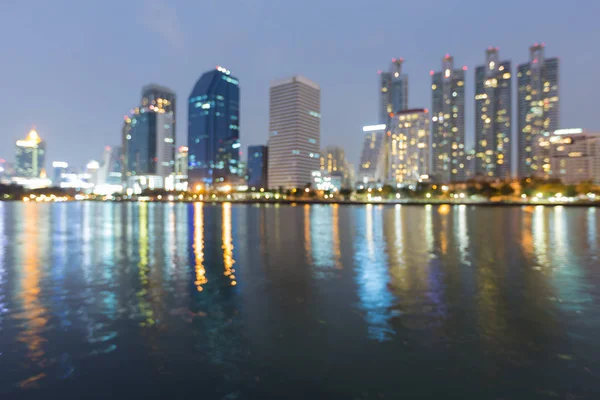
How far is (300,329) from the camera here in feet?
36.7

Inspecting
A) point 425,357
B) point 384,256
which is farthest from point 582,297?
point 384,256

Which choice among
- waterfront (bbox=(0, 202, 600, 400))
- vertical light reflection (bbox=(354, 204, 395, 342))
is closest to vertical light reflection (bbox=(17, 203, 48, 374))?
waterfront (bbox=(0, 202, 600, 400))

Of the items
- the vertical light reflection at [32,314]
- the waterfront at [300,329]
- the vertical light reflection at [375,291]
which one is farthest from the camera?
the vertical light reflection at [375,291]

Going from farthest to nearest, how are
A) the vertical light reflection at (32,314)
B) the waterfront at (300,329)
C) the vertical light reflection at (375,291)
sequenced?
the vertical light reflection at (375,291) → the vertical light reflection at (32,314) → the waterfront at (300,329)

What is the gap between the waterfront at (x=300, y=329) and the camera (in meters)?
7.99

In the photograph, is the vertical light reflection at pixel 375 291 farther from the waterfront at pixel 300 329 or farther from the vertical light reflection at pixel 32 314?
the vertical light reflection at pixel 32 314

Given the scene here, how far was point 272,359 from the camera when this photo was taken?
9.13 metres

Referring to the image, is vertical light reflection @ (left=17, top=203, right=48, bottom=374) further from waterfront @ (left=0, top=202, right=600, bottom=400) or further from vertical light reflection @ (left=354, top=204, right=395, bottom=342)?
vertical light reflection @ (left=354, top=204, right=395, bottom=342)

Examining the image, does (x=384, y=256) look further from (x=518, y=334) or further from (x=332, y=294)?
(x=518, y=334)

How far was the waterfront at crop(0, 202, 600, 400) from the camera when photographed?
26.2 ft

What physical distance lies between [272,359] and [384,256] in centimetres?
1642

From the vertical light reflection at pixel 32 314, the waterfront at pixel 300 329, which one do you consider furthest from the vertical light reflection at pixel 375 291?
the vertical light reflection at pixel 32 314

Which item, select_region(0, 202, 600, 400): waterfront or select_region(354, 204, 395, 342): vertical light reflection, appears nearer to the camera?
select_region(0, 202, 600, 400): waterfront

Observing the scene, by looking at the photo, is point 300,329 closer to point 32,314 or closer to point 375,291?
point 375,291
